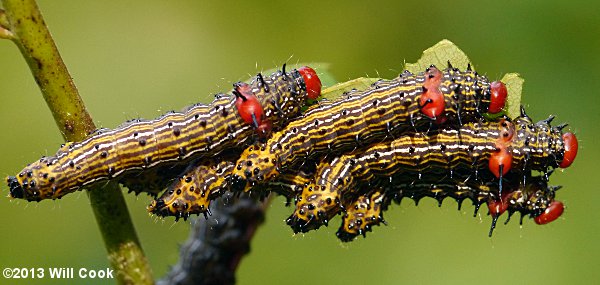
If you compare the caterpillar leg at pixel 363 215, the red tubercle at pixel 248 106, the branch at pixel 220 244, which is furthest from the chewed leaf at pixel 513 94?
the branch at pixel 220 244

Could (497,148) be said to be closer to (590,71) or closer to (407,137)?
(407,137)

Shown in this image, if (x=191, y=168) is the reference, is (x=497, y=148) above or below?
below

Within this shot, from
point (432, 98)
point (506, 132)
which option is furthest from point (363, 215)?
point (506, 132)

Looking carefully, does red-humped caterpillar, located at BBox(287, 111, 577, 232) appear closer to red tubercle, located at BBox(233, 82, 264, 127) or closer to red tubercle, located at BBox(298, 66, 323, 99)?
red tubercle, located at BBox(298, 66, 323, 99)

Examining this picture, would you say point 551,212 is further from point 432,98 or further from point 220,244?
point 220,244

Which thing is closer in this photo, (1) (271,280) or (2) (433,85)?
(2) (433,85)

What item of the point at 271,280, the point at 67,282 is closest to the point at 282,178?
the point at 67,282

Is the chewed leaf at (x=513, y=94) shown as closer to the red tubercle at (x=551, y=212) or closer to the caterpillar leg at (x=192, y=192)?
the red tubercle at (x=551, y=212)
